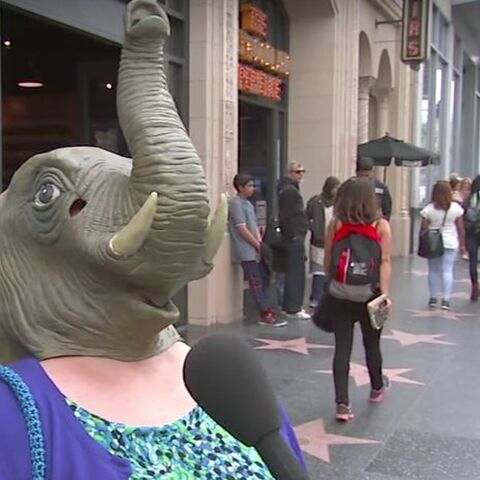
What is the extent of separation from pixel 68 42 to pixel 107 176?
7.30 meters

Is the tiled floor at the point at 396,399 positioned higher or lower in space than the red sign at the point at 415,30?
lower

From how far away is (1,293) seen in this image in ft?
4.60

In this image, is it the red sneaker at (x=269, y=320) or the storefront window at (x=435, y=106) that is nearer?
the red sneaker at (x=269, y=320)

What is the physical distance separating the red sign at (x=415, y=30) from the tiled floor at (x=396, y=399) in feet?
23.8

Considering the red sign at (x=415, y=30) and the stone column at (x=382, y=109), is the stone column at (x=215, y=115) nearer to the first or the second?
the red sign at (x=415, y=30)

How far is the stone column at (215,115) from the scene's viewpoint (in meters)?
8.25

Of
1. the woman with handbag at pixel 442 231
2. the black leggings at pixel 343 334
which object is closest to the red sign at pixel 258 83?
the woman with handbag at pixel 442 231

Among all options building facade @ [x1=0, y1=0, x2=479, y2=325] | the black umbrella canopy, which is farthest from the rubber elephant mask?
the black umbrella canopy

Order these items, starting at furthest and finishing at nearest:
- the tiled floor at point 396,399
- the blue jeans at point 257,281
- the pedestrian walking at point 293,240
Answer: the pedestrian walking at point 293,240 → the blue jeans at point 257,281 → the tiled floor at point 396,399

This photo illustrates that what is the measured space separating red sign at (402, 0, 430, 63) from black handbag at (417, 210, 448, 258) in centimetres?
630

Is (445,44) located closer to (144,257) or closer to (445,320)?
(445,320)

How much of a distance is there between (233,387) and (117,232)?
0.35m

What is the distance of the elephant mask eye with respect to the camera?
134 cm

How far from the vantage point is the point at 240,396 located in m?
1.06
